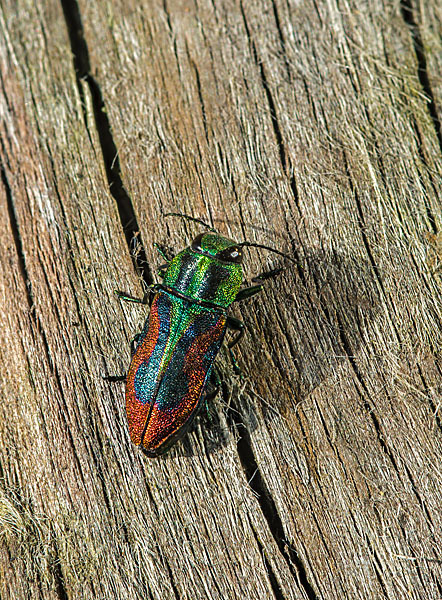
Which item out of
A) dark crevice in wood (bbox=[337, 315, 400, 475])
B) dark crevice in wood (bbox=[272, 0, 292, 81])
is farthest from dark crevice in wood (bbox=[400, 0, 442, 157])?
dark crevice in wood (bbox=[337, 315, 400, 475])

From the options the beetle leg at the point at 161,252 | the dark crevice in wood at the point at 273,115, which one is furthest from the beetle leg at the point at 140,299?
the dark crevice in wood at the point at 273,115

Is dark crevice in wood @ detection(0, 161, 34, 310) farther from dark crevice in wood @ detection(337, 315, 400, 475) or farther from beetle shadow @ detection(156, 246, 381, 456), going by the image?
dark crevice in wood @ detection(337, 315, 400, 475)

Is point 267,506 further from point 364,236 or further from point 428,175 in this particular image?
point 428,175

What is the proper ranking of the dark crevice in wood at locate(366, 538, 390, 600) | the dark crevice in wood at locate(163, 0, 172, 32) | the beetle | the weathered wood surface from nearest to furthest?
1. the dark crevice in wood at locate(366, 538, 390, 600)
2. the weathered wood surface
3. the beetle
4. the dark crevice in wood at locate(163, 0, 172, 32)

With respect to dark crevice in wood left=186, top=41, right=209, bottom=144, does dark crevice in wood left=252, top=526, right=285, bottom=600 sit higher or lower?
lower

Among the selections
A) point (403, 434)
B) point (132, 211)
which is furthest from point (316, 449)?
point (132, 211)

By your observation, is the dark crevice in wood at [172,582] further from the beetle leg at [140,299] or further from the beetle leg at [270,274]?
the beetle leg at [270,274]

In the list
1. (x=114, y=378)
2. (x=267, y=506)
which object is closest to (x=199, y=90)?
(x=114, y=378)
